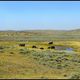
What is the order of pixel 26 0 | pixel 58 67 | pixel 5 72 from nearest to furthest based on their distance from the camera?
pixel 26 0 < pixel 5 72 < pixel 58 67

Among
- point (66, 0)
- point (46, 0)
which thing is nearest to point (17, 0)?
point (46, 0)

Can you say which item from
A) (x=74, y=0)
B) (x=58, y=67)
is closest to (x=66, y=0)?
(x=74, y=0)

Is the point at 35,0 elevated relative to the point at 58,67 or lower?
elevated

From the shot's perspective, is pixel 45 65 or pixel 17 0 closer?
pixel 17 0

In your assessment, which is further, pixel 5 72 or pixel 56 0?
pixel 5 72

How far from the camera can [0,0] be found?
5004 millimetres

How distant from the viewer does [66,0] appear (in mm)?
5117

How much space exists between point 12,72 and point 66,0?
13738 millimetres

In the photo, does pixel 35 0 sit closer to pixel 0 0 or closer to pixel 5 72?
pixel 0 0

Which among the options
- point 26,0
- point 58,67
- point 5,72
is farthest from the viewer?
point 58,67

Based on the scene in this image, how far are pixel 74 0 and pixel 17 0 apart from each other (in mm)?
1222

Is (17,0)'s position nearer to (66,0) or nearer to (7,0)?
(7,0)

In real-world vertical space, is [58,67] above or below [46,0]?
below

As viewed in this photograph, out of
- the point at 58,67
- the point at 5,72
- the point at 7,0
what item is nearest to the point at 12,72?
the point at 5,72
